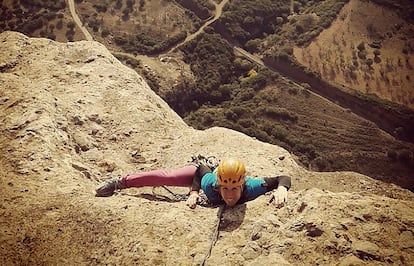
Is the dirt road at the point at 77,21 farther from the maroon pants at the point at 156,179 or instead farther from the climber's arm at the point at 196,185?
the climber's arm at the point at 196,185

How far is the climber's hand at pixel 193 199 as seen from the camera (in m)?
10.00

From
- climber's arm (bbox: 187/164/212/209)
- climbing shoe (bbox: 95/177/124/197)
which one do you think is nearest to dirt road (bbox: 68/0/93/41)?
climbing shoe (bbox: 95/177/124/197)

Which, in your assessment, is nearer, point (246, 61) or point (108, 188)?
point (108, 188)

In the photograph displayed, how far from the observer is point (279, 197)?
9445mm

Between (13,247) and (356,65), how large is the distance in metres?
74.1

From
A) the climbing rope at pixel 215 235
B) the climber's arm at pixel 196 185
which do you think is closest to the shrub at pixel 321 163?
the climber's arm at pixel 196 185

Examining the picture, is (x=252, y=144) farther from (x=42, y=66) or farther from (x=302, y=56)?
(x=302, y=56)

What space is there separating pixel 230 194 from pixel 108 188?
11.6 feet

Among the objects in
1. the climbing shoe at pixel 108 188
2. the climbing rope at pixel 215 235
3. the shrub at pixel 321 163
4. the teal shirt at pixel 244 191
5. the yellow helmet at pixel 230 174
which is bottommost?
the shrub at pixel 321 163

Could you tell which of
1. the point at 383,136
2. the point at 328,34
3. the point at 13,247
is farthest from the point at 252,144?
the point at 328,34

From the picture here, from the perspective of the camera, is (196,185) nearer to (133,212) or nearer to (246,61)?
(133,212)

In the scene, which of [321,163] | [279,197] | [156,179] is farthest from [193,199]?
[321,163]

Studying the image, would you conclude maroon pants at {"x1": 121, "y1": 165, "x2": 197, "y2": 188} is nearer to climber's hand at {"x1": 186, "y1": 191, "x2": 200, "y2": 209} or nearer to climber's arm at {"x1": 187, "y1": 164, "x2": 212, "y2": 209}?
climber's arm at {"x1": 187, "y1": 164, "x2": 212, "y2": 209}

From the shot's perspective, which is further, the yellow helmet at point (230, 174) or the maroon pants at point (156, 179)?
the maroon pants at point (156, 179)
